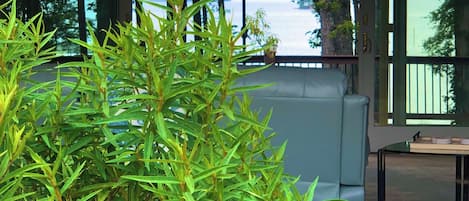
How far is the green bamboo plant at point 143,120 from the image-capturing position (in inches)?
26.4

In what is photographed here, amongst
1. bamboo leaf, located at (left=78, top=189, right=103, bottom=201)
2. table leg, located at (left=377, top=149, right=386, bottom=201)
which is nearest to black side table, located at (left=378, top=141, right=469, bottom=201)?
table leg, located at (left=377, top=149, right=386, bottom=201)

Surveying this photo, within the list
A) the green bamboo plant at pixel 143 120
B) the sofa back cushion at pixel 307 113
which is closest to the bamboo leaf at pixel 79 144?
the green bamboo plant at pixel 143 120

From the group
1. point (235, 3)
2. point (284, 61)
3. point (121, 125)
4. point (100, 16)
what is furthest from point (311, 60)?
point (121, 125)

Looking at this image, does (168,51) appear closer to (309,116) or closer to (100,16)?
(309,116)

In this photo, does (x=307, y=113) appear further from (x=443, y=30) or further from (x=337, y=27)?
(x=443, y=30)

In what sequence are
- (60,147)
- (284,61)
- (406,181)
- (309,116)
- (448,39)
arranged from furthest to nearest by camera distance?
(284,61) < (448,39) < (406,181) < (309,116) < (60,147)

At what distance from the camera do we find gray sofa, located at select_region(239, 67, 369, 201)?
264 centimetres

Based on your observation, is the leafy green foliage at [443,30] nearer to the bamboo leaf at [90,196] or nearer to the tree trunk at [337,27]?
the tree trunk at [337,27]

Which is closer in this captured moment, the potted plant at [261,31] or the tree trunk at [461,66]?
the tree trunk at [461,66]

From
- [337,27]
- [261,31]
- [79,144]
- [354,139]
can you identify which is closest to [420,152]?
[354,139]

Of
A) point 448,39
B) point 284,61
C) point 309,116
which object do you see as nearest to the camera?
point 309,116

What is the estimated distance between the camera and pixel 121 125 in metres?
0.76

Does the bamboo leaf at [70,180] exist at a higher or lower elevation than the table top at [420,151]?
higher

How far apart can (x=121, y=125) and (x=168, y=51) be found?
0.34 feet
